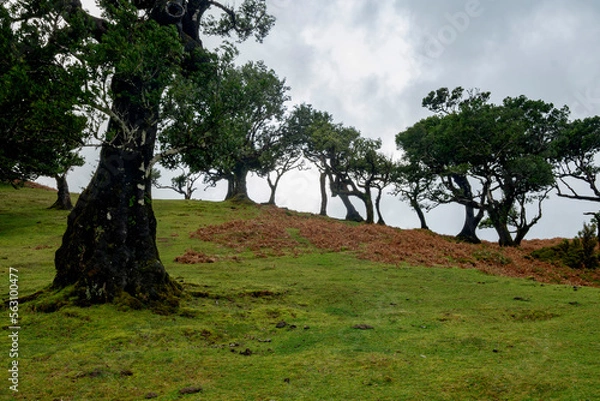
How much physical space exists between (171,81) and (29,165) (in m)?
23.7

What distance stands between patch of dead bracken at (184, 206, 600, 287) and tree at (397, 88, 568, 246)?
891 cm

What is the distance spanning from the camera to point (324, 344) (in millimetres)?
9680

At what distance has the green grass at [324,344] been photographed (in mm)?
6996

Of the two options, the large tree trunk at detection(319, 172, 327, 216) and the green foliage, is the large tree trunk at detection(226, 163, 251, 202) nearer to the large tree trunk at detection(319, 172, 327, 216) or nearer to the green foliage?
the large tree trunk at detection(319, 172, 327, 216)

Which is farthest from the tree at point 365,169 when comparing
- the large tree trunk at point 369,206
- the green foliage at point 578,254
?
the green foliage at point 578,254

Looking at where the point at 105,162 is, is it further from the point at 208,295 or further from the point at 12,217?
the point at 12,217

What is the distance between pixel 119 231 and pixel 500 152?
37.8 m

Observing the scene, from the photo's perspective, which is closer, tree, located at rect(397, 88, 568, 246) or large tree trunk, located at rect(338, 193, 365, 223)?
tree, located at rect(397, 88, 568, 246)

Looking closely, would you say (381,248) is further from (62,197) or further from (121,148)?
(62,197)

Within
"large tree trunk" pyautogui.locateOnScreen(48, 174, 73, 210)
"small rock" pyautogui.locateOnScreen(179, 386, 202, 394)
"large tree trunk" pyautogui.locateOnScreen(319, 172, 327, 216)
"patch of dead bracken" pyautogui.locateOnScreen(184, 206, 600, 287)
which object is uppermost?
"large tree trunk" pyautogui.locateOnScreen(319, 172, 327, 216)

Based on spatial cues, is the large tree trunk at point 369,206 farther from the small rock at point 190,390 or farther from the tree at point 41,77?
the small rock at point 190,390

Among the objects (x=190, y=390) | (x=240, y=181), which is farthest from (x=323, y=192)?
(x=190, y=390)

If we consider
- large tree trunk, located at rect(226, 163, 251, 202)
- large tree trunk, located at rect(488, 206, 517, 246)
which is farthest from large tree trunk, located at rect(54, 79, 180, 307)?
large tree trunk, located at rect(226, 163, 251, 202)

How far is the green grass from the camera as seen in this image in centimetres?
700
